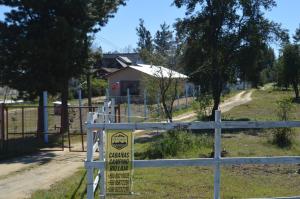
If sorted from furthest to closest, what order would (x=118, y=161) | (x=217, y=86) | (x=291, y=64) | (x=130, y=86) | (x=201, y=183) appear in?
(x=130, y=86) < (x=291, y=64) < (x=217, y=86) < (x=201, y=183) < (x=118, y=161)

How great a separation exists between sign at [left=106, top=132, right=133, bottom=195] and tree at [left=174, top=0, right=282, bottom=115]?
26.3 m

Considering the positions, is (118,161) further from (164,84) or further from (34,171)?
(164,84)

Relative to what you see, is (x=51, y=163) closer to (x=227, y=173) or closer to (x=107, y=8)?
(x=227, y=173)

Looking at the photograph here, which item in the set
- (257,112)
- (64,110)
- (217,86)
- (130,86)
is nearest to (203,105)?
(217,86)

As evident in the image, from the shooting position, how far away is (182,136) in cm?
1816

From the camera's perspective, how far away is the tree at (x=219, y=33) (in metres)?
34.0

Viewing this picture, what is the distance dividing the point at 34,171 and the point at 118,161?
785 centimetres

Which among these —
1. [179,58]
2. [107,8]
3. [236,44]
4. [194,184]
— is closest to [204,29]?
[236,44]

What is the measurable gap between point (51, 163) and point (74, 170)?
186 cm

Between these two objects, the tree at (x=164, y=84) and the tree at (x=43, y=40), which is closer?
the tree at (x=43, y=40)

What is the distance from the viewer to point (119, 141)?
7688 millimetres

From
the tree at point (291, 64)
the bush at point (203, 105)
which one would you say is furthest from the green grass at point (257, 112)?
the tree at point (291, 64)

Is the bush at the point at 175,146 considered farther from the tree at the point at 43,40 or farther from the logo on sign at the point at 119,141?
the logo on sign at the point at 119,141

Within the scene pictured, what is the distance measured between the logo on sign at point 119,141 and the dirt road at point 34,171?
431 cm
